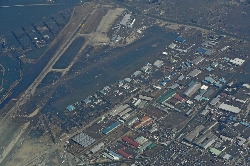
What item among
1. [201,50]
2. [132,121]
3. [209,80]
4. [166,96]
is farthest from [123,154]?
[201,50]

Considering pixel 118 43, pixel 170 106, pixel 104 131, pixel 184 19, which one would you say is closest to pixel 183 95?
pixel 170 106

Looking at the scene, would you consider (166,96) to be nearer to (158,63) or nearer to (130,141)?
Answer: (158,63)

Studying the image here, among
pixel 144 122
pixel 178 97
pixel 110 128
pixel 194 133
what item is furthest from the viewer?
pixel 178 97

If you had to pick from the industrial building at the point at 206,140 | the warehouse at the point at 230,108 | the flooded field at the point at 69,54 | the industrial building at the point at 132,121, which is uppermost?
the flooded field at the point at 69,54

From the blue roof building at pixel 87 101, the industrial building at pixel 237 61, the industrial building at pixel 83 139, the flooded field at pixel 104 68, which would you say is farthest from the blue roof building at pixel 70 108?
the industrial building at pixel 237 61

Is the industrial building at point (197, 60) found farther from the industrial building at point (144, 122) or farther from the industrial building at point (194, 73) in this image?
the industrial building at point (144, 122)

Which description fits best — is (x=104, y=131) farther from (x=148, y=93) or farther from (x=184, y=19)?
(x=184, y=19)

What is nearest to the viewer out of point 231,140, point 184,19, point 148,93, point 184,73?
point 231,140
